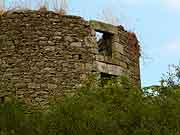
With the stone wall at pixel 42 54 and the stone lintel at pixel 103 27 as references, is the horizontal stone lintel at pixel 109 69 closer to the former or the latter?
the stone wall at pixel 42 54

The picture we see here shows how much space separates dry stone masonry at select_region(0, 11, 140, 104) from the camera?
11.4 m

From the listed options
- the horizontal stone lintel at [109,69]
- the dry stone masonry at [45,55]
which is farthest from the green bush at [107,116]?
the horizontal stone lintel at [109,69]

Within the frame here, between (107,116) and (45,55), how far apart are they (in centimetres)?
305

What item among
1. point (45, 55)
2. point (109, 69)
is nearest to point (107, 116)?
point (45, 55)

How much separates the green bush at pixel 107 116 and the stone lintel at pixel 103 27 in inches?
102

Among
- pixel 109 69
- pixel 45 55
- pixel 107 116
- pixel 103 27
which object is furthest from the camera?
pixel 103 27

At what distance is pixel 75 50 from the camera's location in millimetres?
11703

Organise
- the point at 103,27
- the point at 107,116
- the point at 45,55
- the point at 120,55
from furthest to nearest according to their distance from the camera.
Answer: the point at 120,55
the point at 103,27
the point at 45,55
the point at 107,116

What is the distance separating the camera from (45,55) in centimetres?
1152

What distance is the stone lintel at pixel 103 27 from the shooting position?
12.3 metres

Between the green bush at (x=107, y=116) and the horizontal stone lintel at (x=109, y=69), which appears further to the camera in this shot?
the horizontal stone lintel at (x=109, y=69)

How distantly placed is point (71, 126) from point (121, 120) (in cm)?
76

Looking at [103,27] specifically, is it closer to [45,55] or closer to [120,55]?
[120,55]

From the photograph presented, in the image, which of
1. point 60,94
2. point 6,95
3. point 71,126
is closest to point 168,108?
point 71,126
